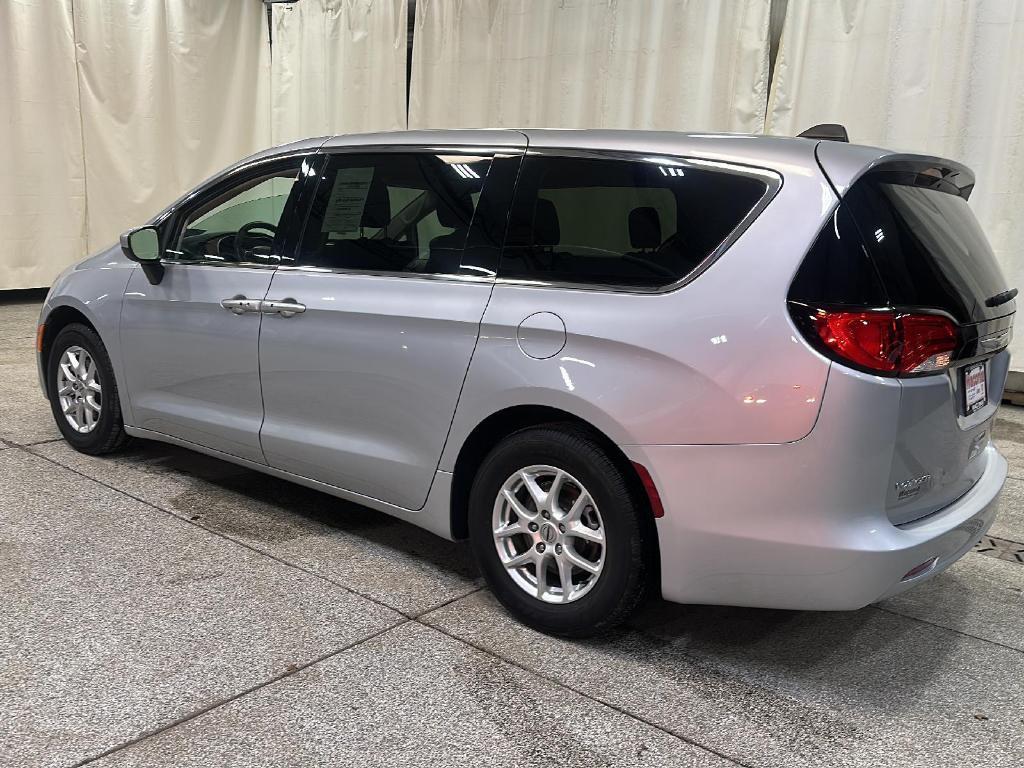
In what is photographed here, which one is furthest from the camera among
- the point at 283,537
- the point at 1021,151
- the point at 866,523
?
the point at 1021,151

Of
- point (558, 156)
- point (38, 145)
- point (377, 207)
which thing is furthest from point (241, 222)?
point (38, 145)

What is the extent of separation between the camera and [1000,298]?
265cm

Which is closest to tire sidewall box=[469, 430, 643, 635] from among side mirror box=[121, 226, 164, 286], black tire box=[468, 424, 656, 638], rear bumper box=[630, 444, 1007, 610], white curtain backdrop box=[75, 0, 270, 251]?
black tire box=[468, 424, 656, 638]

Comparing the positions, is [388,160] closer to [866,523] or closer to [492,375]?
[492,375]

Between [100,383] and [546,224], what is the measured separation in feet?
8.34

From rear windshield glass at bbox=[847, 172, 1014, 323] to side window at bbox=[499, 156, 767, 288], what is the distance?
0.97 ft

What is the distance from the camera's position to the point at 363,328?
3.07 m

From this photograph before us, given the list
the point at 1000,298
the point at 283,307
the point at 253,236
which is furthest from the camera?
the point at 253,236

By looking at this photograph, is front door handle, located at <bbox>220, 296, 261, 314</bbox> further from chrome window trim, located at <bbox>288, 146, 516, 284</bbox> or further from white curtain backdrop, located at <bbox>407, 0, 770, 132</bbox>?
white curtain backdrop, located at <bbox>407, 0, 770, 132</bbox>

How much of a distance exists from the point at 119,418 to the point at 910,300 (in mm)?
3471

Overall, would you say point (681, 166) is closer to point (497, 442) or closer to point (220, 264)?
point (497, 442)

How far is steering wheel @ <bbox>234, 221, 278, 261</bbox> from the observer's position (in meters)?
3.51

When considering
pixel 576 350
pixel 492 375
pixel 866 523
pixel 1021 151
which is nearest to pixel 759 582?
pixel 866 523

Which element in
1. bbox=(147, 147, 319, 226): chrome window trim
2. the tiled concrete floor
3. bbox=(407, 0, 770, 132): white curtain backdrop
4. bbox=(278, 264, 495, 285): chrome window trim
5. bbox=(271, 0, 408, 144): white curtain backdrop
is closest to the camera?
the tiled concrete floor
